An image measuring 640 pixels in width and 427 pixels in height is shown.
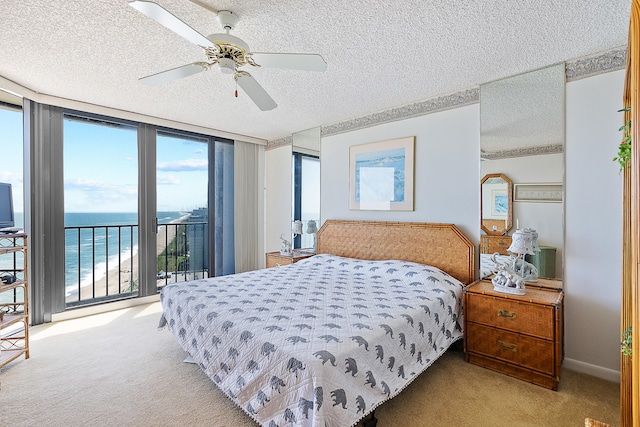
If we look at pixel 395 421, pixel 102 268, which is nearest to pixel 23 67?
pixel 102 268

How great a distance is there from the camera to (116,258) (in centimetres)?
421

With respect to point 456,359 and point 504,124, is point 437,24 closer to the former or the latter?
point 504,124

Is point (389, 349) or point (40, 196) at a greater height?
point (40, 196)

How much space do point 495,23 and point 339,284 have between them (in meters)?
2.25

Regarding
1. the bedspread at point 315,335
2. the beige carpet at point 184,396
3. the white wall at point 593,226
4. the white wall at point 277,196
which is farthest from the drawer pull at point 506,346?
the white wall at point 277,196

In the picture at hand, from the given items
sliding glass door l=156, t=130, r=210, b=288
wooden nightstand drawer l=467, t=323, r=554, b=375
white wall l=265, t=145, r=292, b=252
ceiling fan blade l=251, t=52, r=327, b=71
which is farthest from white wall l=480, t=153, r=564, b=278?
sliding glass door l=156, t=130, r=210, b=288

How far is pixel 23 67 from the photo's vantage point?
2490mm

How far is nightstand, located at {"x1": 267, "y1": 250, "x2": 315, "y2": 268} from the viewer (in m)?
4.01

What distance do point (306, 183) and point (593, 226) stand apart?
3.27m

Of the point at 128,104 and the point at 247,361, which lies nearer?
the point at 247,361

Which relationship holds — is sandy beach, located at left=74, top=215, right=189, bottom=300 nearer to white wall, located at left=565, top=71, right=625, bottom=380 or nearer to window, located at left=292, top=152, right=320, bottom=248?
window, located at left=292, top=152, right=320, bottom=248

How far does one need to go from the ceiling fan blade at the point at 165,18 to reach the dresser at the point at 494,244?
109 inches

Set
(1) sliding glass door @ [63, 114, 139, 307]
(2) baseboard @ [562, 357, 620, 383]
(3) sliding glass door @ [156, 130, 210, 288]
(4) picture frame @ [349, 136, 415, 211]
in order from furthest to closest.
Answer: (3) sliding glass door @ [156, 130, 210, 288] → (1) sliding glass door @ [63, 114, 139, 307] → (4) picture frame @ [349, 136, 415, 211] → (2) baseboard @ [562, 357, 620, 383]

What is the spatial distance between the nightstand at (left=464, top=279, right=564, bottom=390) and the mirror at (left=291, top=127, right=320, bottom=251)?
2.45 meters
